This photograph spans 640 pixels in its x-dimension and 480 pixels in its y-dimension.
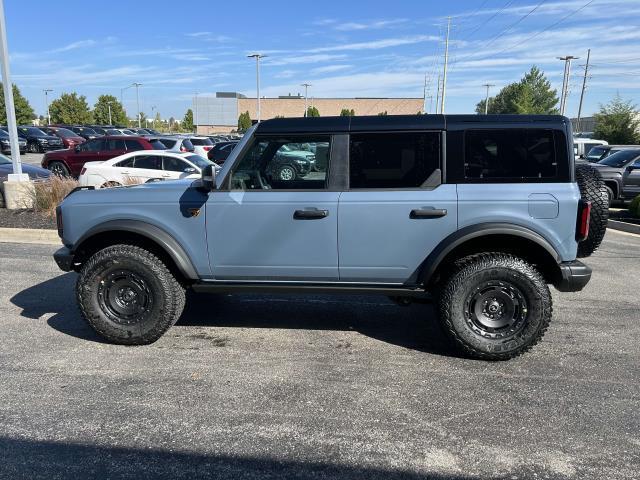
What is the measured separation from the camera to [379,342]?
4586 millimetres

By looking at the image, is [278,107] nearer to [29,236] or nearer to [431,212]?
[29,236]

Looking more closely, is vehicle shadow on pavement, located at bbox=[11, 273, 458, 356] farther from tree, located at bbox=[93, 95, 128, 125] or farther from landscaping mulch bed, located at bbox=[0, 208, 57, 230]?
tree, located at bbox=[93, 95, 128, 125]

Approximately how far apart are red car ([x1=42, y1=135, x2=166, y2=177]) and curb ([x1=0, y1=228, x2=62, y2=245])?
27.4ft

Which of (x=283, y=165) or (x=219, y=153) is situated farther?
(x=219, y=153)

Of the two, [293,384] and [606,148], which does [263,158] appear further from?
[606,148]

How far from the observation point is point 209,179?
4.23 metres

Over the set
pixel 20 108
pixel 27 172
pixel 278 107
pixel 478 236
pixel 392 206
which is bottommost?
pixel 27 172

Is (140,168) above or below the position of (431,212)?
below

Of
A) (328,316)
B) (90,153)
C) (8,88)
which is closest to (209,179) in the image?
(328,316)

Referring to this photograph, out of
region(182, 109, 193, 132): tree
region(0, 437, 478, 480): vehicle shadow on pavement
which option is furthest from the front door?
region(182, 109, 193, 132): tree

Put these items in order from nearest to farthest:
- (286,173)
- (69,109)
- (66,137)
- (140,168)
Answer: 1. (286,173)
2. (140,168)
3. (66,137)
4. (69,109)

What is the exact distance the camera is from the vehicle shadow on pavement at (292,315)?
4.78 metres

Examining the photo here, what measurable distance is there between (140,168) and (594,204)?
11.1 meters

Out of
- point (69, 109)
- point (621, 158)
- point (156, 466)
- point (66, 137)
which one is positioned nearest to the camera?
point (156, 466)
